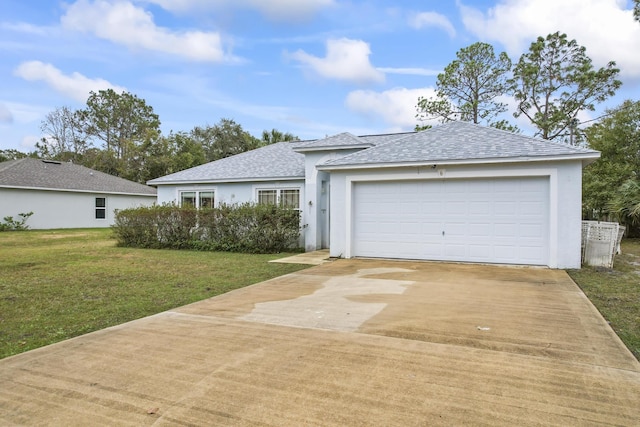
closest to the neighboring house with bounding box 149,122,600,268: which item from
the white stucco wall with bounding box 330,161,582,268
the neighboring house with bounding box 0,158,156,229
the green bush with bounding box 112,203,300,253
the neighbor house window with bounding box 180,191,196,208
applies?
the white stucco wall with bounding box 330,161,582,268

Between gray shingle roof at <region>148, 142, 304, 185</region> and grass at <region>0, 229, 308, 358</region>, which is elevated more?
gray shingle roof at <region>148, 142, 304, 185</region>

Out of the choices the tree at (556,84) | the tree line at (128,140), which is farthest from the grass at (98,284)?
the tree at (556,84)

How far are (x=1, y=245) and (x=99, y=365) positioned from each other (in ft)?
51.2

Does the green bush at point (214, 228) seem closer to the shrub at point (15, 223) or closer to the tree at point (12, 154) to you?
the shrub at point (15, 223)

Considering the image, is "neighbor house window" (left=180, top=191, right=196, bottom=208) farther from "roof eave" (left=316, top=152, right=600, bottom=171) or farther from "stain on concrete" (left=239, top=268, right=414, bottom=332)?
"stain on concrete" (left=239, top=268, right=414, bottom=332)

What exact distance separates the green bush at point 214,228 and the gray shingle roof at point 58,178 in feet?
42.8

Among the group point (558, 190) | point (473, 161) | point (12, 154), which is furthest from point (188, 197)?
point (12, 154)

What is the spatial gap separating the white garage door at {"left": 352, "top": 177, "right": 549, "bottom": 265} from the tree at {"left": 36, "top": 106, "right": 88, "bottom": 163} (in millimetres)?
42441

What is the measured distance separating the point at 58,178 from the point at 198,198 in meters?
16.1

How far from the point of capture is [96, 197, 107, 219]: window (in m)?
27.8

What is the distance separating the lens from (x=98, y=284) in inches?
311

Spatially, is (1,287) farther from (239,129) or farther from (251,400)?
(239,129)

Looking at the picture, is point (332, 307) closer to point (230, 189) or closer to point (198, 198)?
point (230, 189)

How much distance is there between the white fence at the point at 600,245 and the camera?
9602 mm
